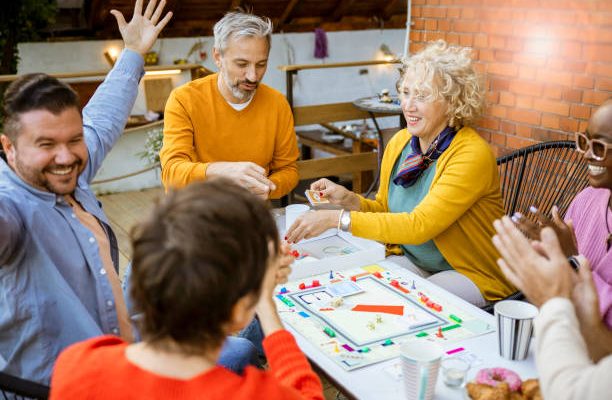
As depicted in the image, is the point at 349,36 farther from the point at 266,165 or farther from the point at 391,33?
the point at 266,165

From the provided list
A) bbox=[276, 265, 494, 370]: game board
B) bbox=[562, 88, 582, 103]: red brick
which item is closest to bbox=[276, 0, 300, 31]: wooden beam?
bbox=[562, 88, 582, 103]: red brick

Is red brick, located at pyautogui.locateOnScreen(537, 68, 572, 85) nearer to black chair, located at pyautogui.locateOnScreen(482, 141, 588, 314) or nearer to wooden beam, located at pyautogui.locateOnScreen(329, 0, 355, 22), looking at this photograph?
black chair, located at pyautogui.locateOnScreen(482, 141, 588, 314)

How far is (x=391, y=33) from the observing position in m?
9.52

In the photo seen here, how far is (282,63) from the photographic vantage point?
8.70 meters

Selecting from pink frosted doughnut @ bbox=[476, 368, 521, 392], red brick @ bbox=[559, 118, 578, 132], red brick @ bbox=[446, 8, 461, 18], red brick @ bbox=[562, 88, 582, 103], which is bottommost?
pink frosted doughnut @ bbox=[476, 368, 521, 392]

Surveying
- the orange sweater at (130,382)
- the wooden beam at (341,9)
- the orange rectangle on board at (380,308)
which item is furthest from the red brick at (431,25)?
the wooden beam at (341,9)

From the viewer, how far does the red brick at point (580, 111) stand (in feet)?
9.65

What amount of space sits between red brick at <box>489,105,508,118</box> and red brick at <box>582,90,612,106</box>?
488 millimetres

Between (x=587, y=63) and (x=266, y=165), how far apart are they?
1.57m

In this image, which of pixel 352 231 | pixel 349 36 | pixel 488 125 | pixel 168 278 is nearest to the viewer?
pixel 168 278

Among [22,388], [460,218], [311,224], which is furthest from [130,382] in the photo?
[460,218]

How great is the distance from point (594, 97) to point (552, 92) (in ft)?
0.78

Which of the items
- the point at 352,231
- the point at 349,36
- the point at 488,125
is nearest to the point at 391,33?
the point at 349,36

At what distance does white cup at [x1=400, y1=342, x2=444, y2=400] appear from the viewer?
1292 mm
